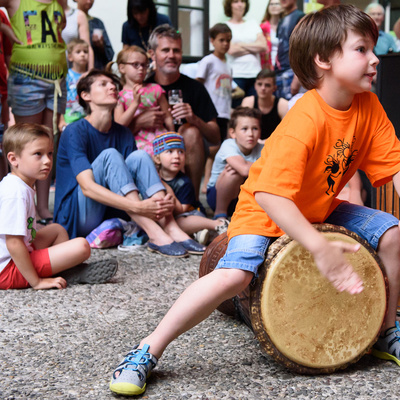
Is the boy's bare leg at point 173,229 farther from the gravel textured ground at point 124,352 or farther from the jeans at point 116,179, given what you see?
the gravel textured ground at point 124,352

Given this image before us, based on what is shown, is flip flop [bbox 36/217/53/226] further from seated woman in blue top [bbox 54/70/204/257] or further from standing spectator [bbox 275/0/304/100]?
standing spectator [bbox 275/0/304/100]

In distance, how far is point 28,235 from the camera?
2.79 meters

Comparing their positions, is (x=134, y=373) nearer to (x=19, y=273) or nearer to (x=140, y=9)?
(x=19, y=273)

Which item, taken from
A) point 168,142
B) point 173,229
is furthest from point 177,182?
point 173,229

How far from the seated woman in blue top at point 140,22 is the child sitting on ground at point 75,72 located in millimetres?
518

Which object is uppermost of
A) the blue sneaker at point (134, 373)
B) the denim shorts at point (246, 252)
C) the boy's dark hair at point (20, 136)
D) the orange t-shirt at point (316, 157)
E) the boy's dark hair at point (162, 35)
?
the boy's dark hair at point (162, 35)

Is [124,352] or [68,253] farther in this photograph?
[68,253]

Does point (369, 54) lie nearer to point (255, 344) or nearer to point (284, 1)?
point (255, 344)

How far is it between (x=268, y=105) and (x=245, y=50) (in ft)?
4.24

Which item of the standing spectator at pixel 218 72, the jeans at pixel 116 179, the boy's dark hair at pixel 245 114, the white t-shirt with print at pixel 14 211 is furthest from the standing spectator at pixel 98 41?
the white t-shirt with print at pixel 14 211

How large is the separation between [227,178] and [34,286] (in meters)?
1.88

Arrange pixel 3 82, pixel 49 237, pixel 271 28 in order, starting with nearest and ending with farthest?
1. pixel 49 237
2. pixel 3 82
3. pixel 271 28

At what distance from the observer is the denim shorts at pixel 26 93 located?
4324 millimetres

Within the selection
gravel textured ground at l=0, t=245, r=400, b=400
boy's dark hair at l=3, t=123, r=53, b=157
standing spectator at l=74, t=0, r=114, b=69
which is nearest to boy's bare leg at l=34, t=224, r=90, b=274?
gravel textured ground at l=0, t=245, r=400, b=400
